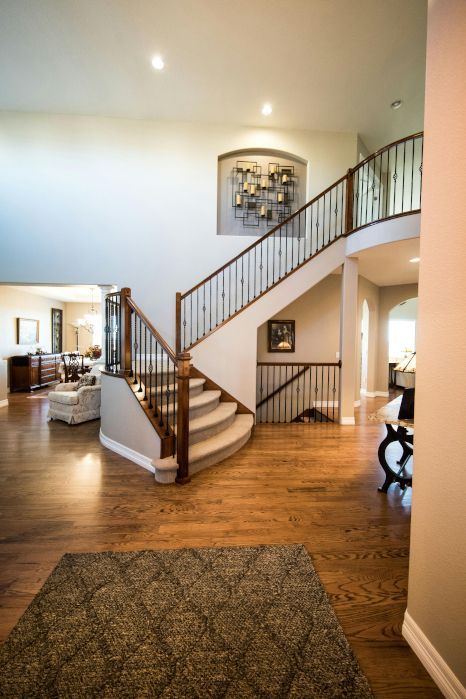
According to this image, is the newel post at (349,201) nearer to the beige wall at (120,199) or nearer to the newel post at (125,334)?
the beige wall at (120,199)

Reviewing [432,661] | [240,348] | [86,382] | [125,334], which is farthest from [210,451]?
[86,382]

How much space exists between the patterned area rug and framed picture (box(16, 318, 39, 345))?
910cm

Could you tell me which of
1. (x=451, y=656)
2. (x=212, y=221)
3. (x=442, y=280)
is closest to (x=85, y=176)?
(x=212, y=221)

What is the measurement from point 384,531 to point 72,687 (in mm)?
2230

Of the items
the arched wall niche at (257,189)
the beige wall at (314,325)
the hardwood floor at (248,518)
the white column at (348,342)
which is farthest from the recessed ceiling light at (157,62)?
the hardwood floor at (248,518)

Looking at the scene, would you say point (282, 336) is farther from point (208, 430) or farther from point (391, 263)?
point (208, 430)

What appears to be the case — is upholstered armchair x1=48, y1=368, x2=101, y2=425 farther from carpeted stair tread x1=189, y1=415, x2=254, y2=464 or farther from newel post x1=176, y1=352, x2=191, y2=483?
newel post x1=176, y1=352, x2=191, y2=483

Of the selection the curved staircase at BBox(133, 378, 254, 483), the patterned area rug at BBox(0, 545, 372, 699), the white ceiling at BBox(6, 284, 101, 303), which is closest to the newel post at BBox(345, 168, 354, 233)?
the curved staircase at BBox(133, 378, 254, 483)

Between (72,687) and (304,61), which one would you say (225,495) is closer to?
(72,687)

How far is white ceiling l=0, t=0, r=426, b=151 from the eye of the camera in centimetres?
415

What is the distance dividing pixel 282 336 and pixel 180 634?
618 cm

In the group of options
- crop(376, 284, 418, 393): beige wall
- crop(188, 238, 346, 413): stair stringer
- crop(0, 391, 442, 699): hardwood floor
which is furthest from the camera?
crop(376, 284, 418, 393): beige wall

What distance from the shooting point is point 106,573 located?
192 cm

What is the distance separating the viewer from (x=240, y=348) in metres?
5.29
